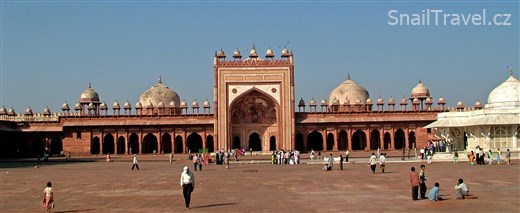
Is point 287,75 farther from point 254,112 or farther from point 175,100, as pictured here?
point 175,100

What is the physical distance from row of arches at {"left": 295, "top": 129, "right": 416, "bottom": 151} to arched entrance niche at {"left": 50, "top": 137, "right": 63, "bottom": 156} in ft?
69.2

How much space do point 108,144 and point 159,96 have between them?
7450 mm

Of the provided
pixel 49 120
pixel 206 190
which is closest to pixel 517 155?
pixel 206 190

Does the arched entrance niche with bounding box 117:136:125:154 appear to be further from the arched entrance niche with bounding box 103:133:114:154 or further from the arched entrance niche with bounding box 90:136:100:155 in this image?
the arched entrance niche with bounding box 90:136:100:155

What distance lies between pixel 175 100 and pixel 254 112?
38.9 ft

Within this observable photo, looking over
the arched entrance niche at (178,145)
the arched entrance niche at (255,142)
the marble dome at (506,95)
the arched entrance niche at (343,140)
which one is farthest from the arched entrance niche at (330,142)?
the marble dome at (506,95)

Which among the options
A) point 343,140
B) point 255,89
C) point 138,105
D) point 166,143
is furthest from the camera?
point 138,105

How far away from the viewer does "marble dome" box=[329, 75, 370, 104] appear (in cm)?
5981

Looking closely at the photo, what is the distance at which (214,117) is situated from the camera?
162 ft

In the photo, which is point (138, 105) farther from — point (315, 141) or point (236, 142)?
point (315, 141)

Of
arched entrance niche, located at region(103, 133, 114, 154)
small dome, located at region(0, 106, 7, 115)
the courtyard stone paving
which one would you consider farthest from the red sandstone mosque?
the courtyard stone paving

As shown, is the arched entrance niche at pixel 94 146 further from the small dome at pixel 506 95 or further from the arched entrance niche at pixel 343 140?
the small dome at pixel 506 95

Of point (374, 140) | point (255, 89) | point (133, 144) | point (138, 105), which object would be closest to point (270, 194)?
point (255, 89)

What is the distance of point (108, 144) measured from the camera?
54562 mm
